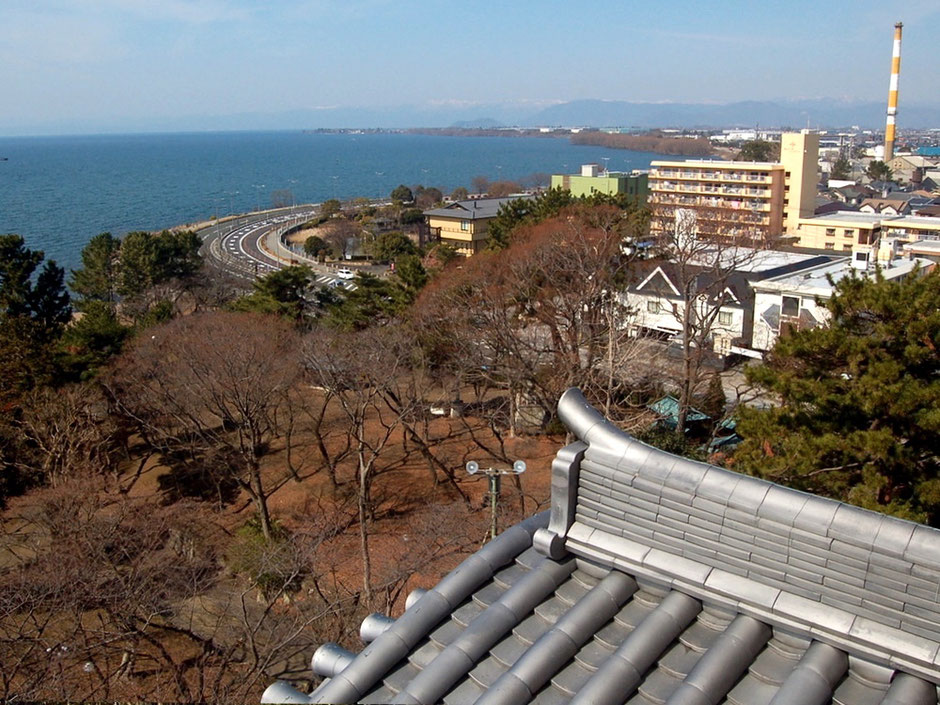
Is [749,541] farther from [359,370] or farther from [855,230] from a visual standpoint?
[855,230]

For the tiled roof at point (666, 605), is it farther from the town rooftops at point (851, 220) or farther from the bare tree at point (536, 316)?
the town rooftops at point (851, 220)

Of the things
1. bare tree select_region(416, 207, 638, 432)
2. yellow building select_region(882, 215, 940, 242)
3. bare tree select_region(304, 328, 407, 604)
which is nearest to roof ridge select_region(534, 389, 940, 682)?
bare tree select_region(304, 328, 407, 604)

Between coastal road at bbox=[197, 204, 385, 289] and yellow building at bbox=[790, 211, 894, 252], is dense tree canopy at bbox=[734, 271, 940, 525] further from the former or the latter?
yellow building at bbox=[790, 211, 894, 252]

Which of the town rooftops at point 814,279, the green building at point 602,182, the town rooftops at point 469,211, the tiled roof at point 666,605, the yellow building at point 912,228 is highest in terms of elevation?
the tiled roof at point 666,605

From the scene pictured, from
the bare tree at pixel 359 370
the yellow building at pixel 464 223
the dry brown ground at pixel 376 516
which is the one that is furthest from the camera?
the yellow building at pixel 464 223

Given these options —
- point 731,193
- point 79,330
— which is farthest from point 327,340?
point 731,193

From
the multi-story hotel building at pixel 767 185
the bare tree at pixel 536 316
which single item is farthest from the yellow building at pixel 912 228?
the bare tree at pixel 536 316

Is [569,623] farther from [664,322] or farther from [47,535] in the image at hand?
[664,322]
